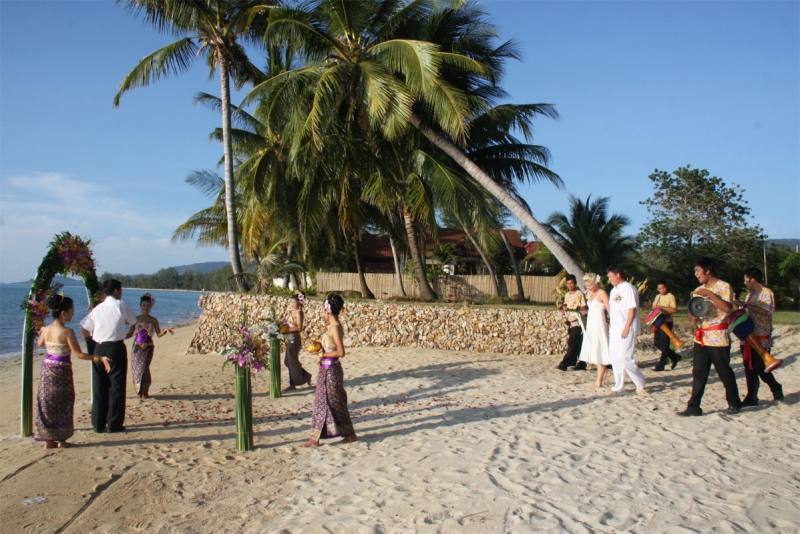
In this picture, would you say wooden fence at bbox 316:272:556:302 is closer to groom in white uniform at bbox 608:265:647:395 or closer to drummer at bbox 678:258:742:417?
groom in white uniform at bbox 608:265:647:395

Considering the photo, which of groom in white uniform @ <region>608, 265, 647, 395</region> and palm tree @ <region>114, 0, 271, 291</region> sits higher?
palm tree @ <region>114, 0, 271, 291</region>

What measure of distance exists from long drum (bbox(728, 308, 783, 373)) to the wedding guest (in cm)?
319

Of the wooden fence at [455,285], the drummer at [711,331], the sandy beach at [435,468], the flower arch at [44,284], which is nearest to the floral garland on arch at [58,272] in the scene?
the flower arch at [44,284]

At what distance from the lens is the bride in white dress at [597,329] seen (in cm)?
840

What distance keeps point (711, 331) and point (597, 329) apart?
6.98 feet

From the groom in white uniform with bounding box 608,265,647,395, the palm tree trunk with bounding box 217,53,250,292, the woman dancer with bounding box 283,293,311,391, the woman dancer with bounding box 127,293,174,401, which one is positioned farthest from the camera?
the palm tree trunk with bounding box 217,53,250,292

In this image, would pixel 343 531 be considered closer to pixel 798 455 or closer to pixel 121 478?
pixel 121 478

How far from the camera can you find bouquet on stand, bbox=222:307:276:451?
5.92 meters

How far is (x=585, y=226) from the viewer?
24.1 m

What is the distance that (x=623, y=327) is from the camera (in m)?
7.52

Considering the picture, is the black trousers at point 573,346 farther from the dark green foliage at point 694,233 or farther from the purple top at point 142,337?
the dark green foliage at point 694,233

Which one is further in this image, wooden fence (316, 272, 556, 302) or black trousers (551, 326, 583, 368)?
wooden fence (316, 272, 556, 302)

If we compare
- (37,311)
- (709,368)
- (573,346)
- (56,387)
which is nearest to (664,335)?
(573,346)

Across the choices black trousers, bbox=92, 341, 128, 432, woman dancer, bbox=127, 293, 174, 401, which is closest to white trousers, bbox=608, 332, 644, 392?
black trousers, bbox=92, 341, 128, 432
